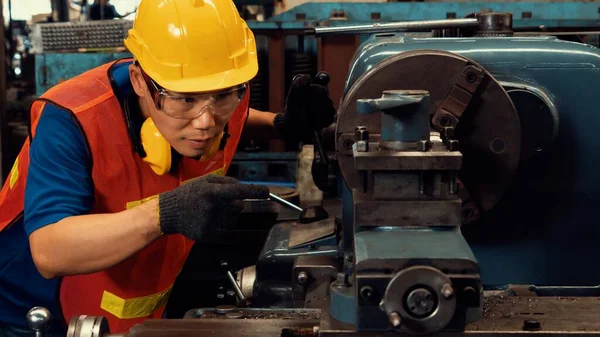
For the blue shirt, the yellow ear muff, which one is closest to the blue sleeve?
the blue shirt

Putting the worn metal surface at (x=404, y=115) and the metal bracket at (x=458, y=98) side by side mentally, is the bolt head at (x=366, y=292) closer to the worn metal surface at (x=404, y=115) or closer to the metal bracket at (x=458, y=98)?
the worn metal surface at (x=404, y=115)

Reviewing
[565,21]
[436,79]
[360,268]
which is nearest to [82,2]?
[565,21]

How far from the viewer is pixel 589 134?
1.39m

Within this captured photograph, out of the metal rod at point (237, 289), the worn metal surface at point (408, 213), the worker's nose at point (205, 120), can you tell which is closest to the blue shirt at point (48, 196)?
the worker's nose at point (205, 120)

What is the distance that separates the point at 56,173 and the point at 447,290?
2.60 ft

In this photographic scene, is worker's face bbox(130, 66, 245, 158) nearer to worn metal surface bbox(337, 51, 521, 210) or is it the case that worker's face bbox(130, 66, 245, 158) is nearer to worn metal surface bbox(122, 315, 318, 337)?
worn metal surface bbox(337, 51, 521, 210)

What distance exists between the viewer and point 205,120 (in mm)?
1511

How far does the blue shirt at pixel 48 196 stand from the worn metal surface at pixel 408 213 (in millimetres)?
598

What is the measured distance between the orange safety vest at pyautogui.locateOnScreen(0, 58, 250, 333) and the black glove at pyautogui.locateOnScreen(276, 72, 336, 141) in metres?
0.20

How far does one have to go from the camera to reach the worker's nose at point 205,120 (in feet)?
4.96

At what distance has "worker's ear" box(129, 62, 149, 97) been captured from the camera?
1594 millimetres

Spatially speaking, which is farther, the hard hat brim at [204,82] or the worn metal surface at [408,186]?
the hard hat brim at [204,82]

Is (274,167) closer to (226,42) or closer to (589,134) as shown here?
(226,42)

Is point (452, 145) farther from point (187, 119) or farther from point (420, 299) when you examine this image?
point (187, 119)
